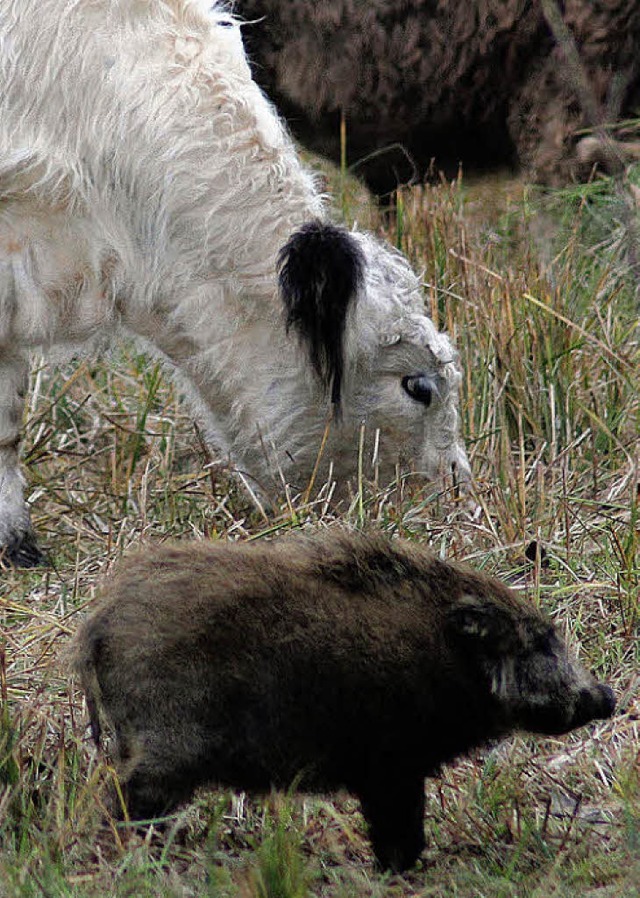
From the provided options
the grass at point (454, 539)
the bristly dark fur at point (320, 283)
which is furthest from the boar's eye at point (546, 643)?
the bristly dark fur at point (320, 283)

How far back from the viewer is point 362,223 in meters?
7.26

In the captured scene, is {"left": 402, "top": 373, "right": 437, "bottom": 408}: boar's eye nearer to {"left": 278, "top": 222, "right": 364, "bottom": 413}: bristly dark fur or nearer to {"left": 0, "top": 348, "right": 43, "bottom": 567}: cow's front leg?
{"left": 278, "top": 222, "right": 364, "bottom": 413}: bristly dark fur

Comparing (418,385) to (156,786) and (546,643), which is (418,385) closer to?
Answer: (546,643)

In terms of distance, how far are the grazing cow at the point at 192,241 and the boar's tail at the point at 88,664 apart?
1.94m

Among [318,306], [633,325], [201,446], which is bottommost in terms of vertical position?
[201,446]

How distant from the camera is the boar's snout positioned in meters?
2.89

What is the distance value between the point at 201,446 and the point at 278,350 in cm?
75

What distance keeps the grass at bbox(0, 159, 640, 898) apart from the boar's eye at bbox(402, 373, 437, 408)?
1.04 feet

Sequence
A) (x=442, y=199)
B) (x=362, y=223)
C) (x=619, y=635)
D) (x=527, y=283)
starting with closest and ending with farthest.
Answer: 1. (x=619, y=635)
2. (x=527, y=283)
3. (x=442, y=199)
4. (x=362, y=223)

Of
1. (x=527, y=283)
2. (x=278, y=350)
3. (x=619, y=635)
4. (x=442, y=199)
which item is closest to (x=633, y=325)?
(x=527, y=283)

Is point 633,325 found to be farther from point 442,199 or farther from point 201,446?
point 201,446

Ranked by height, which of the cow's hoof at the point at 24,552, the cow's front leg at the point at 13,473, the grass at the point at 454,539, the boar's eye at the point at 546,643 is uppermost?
the boar's eye at the point at 546,643

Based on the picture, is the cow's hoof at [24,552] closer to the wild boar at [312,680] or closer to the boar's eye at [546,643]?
the wild boar at [312,680]

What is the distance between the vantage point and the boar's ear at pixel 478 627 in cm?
283
